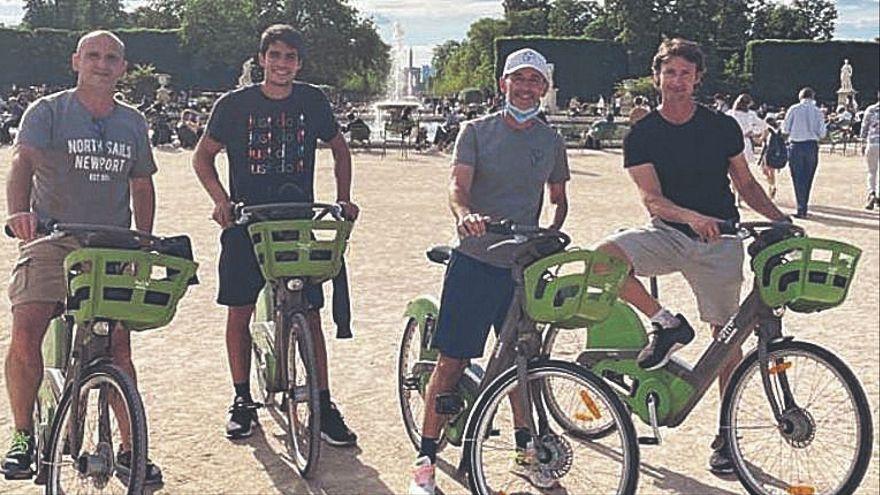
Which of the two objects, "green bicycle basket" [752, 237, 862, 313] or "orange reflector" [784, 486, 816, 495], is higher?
"green bicycle basket" [752, 237, 862, 313]

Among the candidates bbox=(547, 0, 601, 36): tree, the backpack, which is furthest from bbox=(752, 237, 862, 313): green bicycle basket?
bbox=(547, 0, 601, 36): tree

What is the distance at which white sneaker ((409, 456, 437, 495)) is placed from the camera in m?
4.07

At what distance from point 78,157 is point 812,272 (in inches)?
99.1

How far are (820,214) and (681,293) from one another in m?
5.50

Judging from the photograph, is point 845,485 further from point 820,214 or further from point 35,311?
point 820,214

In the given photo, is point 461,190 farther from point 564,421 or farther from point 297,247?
point 564,421

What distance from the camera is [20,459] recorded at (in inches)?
168

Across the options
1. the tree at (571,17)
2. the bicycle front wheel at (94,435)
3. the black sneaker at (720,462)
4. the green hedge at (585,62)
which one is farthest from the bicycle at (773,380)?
the tree at (571,17)

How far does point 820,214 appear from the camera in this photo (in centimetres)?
1306

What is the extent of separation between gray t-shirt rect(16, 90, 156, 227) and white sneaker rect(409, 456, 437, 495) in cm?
139

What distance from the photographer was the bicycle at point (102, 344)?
3.63 metres

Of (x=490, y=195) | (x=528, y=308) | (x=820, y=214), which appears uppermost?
(x=490, y=195)

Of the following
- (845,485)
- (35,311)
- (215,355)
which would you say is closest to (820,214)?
(215,355)

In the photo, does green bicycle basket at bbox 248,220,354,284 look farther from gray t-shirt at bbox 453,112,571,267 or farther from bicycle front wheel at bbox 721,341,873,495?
bicycle front wheel at bbox 721,341,873,495
